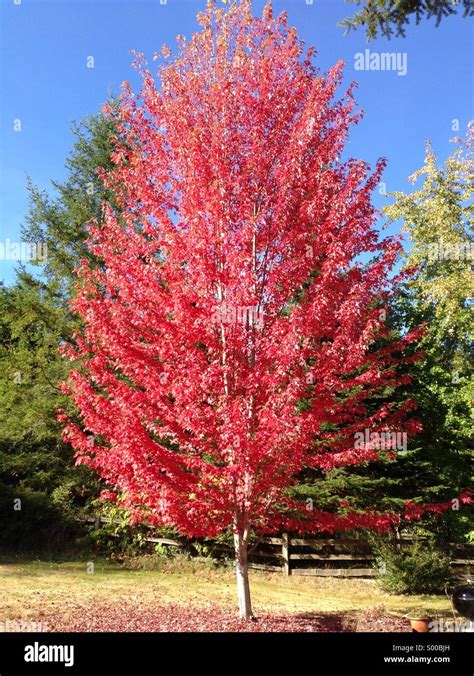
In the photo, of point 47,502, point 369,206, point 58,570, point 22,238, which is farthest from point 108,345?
point 22,238

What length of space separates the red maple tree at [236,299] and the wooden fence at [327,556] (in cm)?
615

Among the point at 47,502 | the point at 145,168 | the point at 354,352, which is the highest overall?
the point at 145,168

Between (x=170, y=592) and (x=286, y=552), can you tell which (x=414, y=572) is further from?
(x=170, y=592)

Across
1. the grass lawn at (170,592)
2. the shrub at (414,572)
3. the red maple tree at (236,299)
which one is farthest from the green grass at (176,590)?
the red maple tree at (236,299)

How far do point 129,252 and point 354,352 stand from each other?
12.9ft

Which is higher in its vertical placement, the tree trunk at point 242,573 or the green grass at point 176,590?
the tree trunk at point 242,573

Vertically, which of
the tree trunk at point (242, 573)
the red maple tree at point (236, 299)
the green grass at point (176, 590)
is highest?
the red maple tree at point (236, 299)

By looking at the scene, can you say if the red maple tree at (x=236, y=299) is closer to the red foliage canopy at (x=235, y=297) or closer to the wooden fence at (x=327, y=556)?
the red foliage canopy at (x=235, y=297)

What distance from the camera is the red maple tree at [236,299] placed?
7227 millimetres

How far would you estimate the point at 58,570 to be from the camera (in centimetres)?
1384

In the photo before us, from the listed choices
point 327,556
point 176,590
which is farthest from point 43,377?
point 327,556

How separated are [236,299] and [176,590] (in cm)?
812

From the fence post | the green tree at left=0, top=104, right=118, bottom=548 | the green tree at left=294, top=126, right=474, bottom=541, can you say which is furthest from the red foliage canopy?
the green tree at left=0, top=104, right=118, bottom=548
